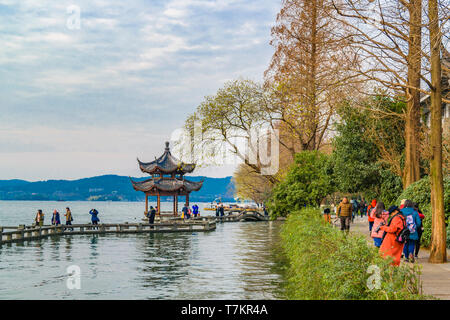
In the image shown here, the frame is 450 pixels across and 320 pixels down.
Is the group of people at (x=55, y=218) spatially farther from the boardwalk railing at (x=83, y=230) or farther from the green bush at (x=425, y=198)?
the green bush at (x=425, y=198)

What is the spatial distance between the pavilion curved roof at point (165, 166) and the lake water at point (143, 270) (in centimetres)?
3045

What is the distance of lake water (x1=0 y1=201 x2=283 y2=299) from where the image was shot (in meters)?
14.4

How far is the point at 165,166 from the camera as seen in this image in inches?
2415

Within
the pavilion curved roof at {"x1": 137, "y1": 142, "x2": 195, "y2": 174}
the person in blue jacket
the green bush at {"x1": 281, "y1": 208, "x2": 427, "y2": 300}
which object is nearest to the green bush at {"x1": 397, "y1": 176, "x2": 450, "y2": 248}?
the person in blue jacket

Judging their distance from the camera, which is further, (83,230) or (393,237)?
(83,230)

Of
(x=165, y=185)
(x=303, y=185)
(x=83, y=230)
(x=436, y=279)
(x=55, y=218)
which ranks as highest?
(x=165, y=185)

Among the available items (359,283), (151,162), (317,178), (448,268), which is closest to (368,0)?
(448,268)

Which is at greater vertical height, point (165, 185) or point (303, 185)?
point (165, 185)

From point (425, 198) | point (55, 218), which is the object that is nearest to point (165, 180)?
point (55, 218)

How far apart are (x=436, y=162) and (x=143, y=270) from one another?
34.5 feet

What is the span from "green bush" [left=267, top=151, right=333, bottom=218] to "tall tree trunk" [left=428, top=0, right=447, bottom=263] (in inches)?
566

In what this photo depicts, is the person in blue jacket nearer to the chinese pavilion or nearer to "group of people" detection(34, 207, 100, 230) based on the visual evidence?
"group of people" detection(34, 207, 100, 230)

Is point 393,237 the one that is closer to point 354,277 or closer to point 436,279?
point 436,279
